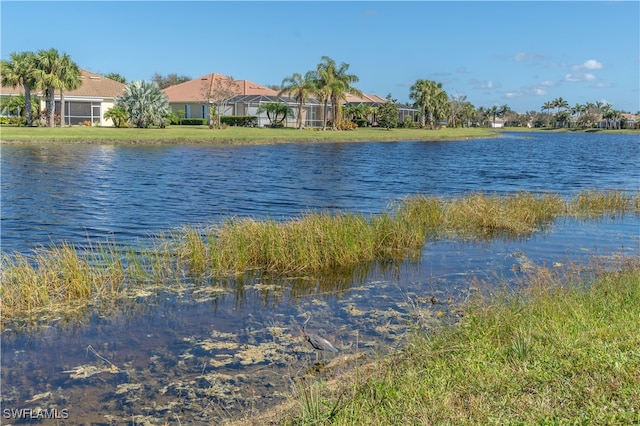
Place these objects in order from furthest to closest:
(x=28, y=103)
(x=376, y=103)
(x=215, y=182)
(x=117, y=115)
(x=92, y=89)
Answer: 1. (x=376, y=103)
2. (x=92, y=89)
3. (x=117, y=115)
4. (x=28, y=103)
5. (x=215, y=182)

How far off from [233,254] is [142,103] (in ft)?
170

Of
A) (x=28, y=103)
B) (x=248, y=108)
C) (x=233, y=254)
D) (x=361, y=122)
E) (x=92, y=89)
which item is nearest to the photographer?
(x=233, y=254)

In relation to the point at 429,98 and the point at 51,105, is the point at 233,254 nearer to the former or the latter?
the point at 51,105

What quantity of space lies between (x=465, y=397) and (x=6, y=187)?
22.7 meters

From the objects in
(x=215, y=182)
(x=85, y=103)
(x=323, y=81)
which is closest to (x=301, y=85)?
(x=323, y=81)

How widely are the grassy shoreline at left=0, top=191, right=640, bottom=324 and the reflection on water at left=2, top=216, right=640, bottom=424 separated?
58 cm

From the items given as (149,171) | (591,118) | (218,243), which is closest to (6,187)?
(149,171)

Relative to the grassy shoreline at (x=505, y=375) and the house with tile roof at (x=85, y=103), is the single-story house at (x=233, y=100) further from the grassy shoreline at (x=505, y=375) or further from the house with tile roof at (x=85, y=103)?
the grassy shoreline at (x=505, y=375)

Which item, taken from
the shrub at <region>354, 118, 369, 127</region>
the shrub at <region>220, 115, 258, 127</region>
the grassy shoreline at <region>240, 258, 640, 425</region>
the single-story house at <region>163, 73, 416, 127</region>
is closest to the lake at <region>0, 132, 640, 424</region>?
the grassy shoreline at <region>240, 258, 640, 425</region>

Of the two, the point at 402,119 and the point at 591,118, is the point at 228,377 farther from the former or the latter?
the point at 591,118

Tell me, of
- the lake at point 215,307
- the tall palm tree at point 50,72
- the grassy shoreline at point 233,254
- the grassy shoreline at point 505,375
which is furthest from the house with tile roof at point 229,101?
the grassy shoreline at point 505,375

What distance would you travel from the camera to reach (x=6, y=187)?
23.4 metres

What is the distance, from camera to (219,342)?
27.2 feet

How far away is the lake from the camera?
22.4 feet
